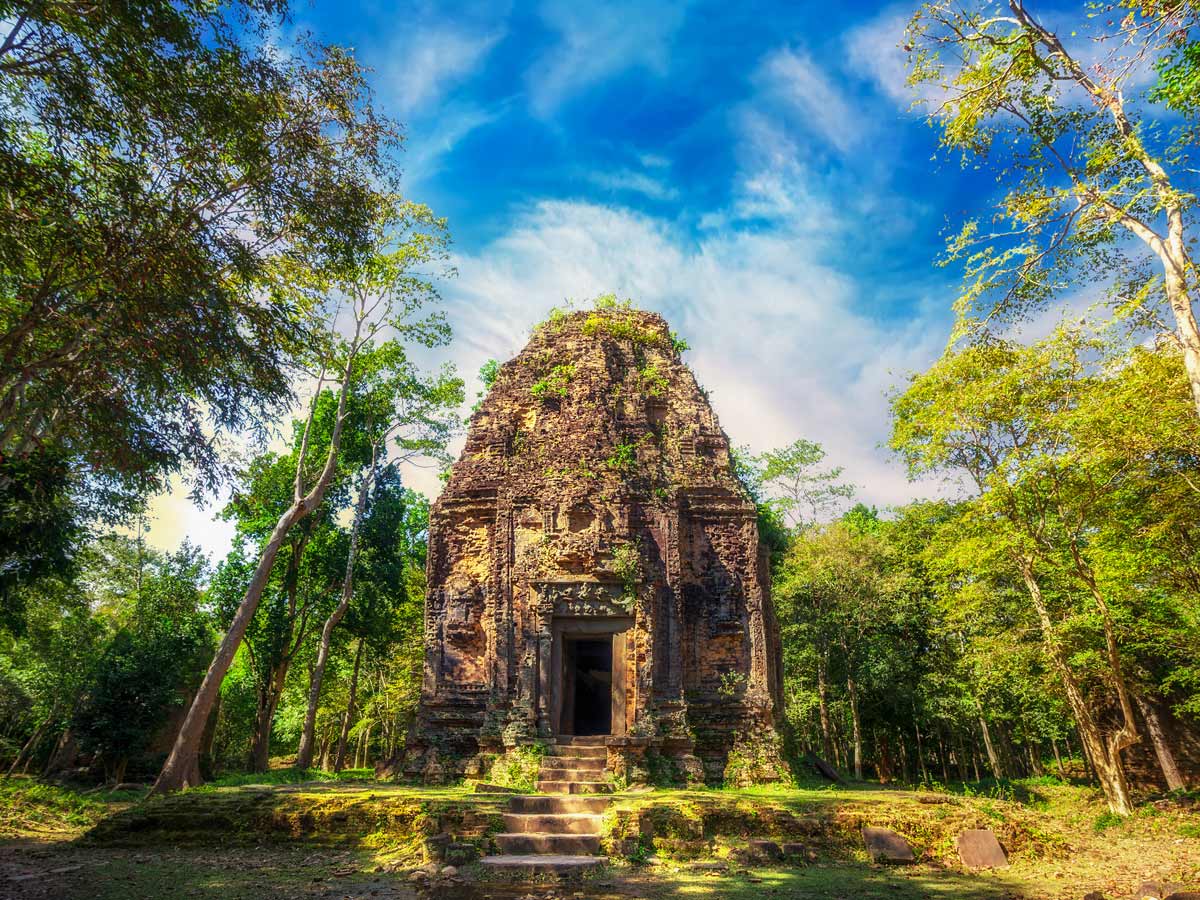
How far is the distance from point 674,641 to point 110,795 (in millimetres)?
14353

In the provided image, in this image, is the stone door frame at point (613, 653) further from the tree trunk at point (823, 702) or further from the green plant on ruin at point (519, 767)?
the tree trunk at point (823, 702)

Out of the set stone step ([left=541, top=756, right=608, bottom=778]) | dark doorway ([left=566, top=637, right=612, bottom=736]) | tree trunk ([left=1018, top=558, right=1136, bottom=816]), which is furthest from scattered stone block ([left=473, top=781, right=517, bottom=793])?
tree trunk ([left=1018, top=558, right=1136, bottom=816])

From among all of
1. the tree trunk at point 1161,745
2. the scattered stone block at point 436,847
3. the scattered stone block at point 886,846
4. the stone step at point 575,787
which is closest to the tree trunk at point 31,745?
the stone step at point 575,787

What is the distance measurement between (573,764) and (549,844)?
13.5 ft

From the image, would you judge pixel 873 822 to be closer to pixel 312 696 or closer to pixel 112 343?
pixel 112 343

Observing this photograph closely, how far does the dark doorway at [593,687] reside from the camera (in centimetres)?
1909

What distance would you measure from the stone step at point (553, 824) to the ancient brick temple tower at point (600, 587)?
3.28 metres

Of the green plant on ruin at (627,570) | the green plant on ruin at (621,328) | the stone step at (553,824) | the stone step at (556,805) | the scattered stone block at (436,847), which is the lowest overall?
the scattered stone block at (436,847)

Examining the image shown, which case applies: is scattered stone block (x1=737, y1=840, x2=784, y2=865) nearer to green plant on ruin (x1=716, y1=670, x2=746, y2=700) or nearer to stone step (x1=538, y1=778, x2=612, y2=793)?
stone step (x1=538, y1=778, x2=612, y2=793)

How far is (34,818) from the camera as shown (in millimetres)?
11914

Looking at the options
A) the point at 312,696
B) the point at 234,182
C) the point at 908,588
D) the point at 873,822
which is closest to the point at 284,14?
the point at 234,182

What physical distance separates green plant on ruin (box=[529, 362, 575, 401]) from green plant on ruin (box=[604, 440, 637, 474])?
2.21m

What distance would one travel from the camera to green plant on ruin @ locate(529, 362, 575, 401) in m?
17.4

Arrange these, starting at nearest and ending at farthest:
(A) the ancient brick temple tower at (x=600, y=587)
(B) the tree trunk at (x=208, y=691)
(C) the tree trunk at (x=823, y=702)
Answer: (B) the tree trunk at (x=208, y=691) → (A) the ancient brick temple tower at (x=600, y=587) → (C) the tree trunk at (x=823, y=702)
